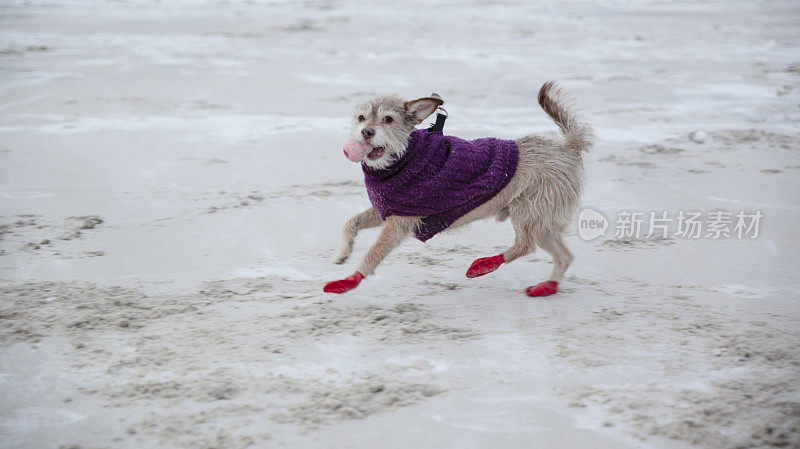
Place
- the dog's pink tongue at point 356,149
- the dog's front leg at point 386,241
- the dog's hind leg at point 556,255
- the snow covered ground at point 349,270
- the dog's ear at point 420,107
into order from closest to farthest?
the snow covered ground at point 349,270, the dog's pink tongue at point 356,149, the dog's ear at point 420,107, the dog's front leg at point 386,241, the dog's hind leg at point 556,255

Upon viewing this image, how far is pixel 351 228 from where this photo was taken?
13.8 ft

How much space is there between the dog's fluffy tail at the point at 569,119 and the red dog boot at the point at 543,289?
802mm

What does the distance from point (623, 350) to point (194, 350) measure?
6.66 ft

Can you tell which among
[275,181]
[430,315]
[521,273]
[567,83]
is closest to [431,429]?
[430,315]

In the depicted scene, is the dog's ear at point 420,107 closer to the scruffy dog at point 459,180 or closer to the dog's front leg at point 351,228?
the scruffy dog at point 459,180

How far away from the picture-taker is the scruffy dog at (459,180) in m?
3.94

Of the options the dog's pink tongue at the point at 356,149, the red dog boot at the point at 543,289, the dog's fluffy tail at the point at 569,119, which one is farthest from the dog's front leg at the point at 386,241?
the dog's fluffy tail at the point at 569,119

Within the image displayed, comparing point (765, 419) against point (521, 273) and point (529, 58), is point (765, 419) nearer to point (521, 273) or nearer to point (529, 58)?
point (521, 273)

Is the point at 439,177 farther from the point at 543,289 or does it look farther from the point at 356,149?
the point at 543,289

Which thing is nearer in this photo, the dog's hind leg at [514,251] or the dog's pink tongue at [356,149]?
the dog's pink tongue at [356,149]

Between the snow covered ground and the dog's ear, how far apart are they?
3.36ft

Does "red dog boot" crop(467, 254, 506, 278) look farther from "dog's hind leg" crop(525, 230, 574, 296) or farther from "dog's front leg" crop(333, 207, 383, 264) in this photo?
"dog's front leg" crop(333, 207, 383, 264)

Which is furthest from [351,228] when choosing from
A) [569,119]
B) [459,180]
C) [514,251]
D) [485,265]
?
[569,119]

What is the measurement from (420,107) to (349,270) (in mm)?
1193
